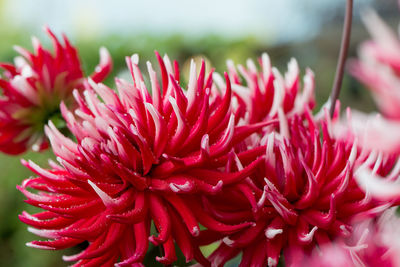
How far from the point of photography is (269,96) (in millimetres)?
289

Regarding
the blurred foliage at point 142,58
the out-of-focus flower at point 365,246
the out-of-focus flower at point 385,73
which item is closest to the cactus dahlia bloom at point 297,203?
the out-of-focus flower at point 365,246

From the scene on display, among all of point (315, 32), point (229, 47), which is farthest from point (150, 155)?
point (315, 32)

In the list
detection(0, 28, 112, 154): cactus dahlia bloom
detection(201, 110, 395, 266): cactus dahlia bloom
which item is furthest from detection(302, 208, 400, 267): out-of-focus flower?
detection(0, 28, 112, 154): cactus dahlia bloom

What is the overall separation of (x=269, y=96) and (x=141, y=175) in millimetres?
94

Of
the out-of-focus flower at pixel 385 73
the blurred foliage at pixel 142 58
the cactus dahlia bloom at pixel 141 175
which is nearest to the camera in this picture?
the out-of-focus flower at pixel 385 73

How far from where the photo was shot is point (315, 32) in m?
2.25

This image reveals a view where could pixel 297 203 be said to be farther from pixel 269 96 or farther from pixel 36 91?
pixel 36 91

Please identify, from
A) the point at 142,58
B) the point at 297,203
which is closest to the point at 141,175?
the point at 297,203

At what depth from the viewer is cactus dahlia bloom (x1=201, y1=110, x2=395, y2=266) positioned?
22cm

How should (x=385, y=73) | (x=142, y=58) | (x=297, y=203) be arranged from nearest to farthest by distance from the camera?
(x=385, y=73) < (x=297, y=203) < (x=142, y=58)

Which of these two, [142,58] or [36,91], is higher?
[36,91]

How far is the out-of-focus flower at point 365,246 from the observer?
0.61 feet

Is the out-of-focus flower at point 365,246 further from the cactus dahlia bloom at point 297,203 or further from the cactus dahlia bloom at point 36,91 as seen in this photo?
the cactus dahlia bloom at point 36,91

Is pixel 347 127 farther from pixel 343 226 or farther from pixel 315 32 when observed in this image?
pixel 315 32
